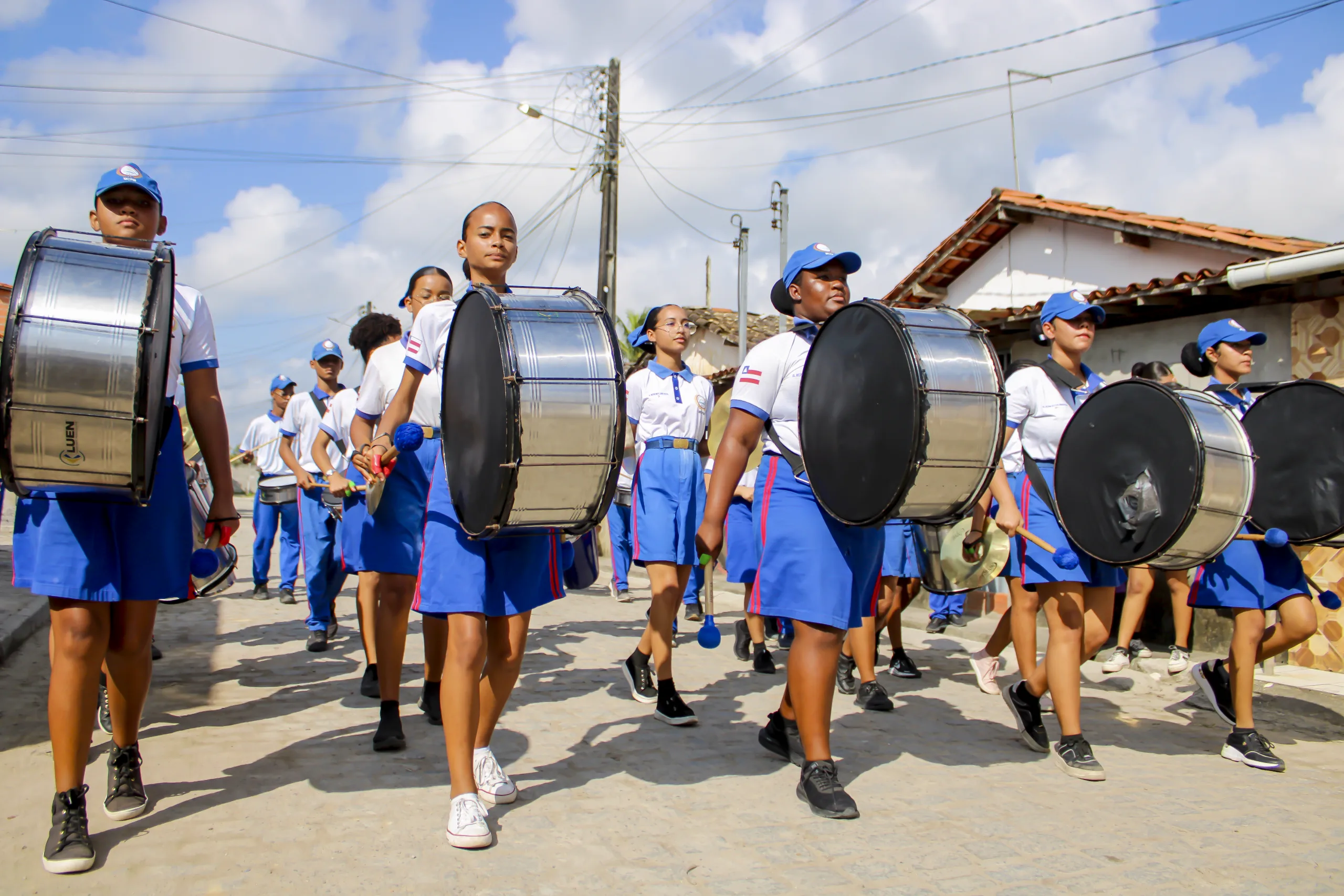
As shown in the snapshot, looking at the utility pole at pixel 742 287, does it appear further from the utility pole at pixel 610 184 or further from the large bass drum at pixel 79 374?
the large bass drum at pixel 79 374

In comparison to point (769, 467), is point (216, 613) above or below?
below

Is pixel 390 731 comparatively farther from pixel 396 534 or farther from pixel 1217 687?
pixel 1217 687

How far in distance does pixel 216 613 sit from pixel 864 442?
6.95 m

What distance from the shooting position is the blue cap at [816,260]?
407 centimetres

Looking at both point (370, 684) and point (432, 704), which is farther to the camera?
point (370, 684)

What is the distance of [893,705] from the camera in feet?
18.6

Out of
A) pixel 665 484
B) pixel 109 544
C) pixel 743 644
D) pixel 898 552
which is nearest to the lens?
pixel 109 544

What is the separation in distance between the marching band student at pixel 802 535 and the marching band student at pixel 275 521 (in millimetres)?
6589

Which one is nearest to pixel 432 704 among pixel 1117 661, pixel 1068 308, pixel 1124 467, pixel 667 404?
pixel 667 404

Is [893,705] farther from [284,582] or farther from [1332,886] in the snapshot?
[284,582]

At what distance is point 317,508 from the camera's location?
25.1 feet

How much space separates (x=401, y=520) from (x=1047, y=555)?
2882 millimetres

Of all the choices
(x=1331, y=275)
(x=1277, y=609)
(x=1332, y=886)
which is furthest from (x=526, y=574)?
(x=1331, y=275)

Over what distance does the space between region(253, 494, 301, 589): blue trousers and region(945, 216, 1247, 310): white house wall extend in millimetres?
8797
